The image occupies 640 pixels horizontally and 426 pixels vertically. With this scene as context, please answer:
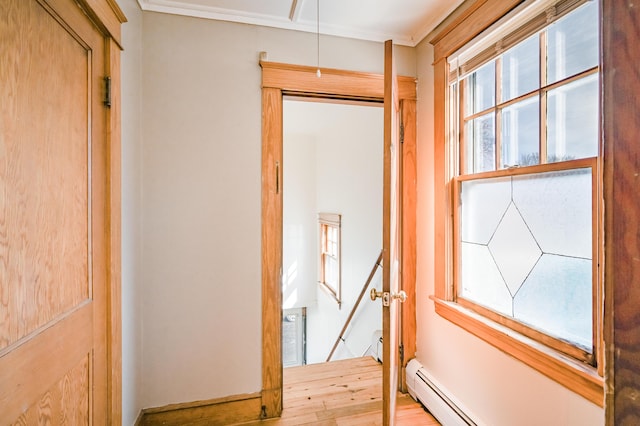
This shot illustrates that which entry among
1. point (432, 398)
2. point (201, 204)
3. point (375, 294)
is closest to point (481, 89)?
point (375, 294)

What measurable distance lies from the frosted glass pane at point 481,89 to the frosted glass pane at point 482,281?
2.50 feet

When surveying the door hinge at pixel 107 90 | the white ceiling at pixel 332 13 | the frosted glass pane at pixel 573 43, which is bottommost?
the door hinge at pixel 107 90

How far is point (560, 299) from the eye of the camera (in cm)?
124

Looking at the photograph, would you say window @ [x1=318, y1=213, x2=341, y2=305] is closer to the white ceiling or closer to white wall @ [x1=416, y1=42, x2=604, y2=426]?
white wall @ [x1=416, y1=42, x2=604, y2=426]

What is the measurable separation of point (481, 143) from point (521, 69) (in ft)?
1.26

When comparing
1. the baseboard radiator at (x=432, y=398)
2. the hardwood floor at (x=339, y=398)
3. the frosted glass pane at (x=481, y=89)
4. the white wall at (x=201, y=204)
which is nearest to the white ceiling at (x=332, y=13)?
the white wall at (x=201, y=204)

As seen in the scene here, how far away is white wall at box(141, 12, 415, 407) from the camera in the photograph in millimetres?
1746

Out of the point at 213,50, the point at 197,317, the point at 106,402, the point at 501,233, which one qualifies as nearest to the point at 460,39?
the point at 501,233

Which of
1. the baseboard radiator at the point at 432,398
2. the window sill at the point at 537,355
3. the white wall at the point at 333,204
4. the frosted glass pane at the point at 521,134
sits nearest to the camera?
the window sill at the point at 537,355

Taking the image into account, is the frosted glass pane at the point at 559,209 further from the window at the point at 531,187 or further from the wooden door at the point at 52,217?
the wooden door at the point at 52,217

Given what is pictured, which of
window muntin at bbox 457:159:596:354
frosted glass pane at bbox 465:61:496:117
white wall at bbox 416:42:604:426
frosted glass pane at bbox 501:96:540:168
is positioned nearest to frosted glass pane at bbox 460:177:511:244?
window muntin at bbox 457:159:596:354

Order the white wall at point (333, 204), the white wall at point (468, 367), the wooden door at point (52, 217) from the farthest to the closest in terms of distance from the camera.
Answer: the white wall at point (333, 204)
the white wall at point (468, 367)
the wooden door at point (52, 217)

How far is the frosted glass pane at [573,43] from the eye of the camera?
112 cm

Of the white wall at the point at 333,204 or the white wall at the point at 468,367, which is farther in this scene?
the white wall at the point at 333,204
